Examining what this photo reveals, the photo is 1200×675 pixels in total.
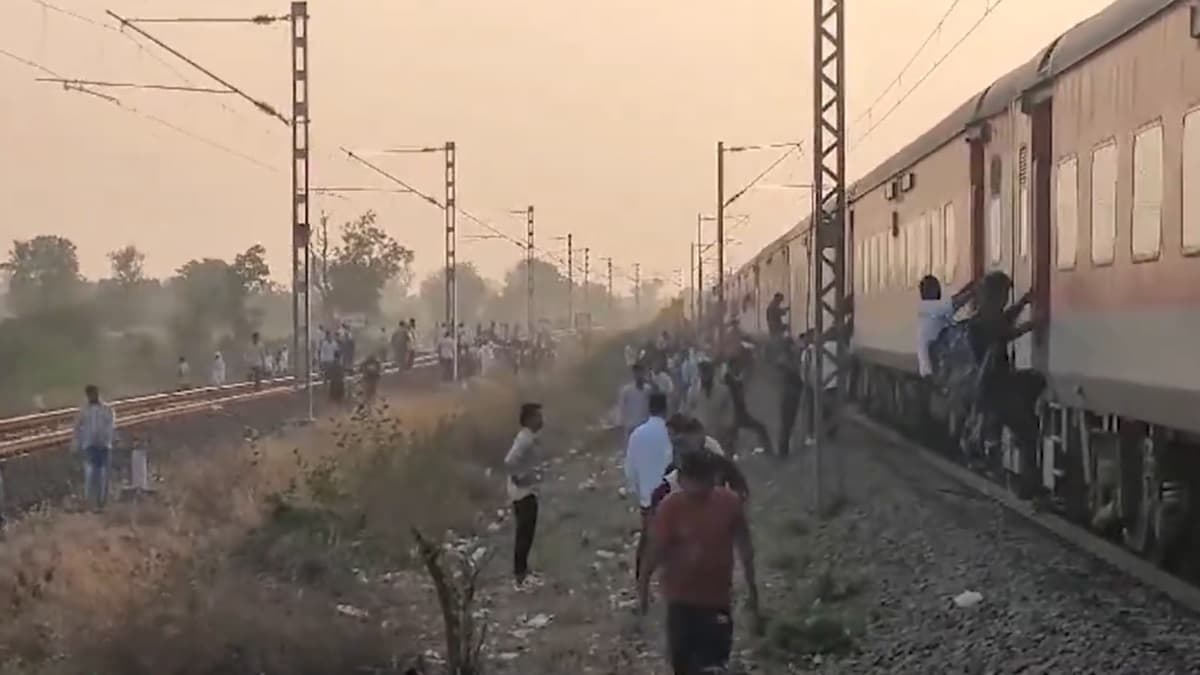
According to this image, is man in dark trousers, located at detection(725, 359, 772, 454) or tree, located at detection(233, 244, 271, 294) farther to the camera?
tree, located at detection(233, 244, 271, 294)

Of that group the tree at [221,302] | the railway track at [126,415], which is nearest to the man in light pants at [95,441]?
the railway track at [126,415]

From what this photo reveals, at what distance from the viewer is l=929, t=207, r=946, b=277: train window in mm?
20562

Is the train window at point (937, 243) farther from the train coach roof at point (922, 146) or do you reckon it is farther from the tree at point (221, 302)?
the tree at point (221, 302)

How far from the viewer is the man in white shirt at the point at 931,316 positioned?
60.1 ft

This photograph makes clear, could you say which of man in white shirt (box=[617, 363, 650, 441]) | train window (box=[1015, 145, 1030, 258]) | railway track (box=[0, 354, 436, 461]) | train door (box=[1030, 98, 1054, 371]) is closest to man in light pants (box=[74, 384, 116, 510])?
railway track (box=[0, 354, 436, 461])

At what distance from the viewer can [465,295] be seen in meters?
166

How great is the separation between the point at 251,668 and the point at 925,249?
11.4 metres

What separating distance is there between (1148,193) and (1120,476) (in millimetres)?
2981

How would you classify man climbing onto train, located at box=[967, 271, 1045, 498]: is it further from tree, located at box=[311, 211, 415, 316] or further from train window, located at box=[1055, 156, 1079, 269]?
tree, located at box=[311, 211, 415, 316]

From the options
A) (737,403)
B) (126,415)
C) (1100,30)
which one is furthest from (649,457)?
(126,415)

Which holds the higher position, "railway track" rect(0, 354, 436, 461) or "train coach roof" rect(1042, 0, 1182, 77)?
"train coach roof" rect(1042, 0, 1182, 77)

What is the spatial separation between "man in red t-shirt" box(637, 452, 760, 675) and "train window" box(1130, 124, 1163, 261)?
350cm

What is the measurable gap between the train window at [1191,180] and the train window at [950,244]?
885 cm

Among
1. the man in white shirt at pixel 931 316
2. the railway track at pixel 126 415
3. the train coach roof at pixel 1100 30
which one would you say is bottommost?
the railway track at pixel 126 415
